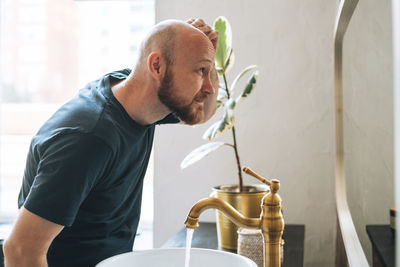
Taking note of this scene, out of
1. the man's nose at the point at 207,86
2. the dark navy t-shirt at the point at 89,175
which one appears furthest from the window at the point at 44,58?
the man's nose at the point at 207,86

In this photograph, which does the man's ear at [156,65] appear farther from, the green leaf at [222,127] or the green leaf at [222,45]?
the green leaf at [222,45]

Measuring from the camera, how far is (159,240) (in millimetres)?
2213

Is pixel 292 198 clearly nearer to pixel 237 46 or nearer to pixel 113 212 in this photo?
pixel 237 46

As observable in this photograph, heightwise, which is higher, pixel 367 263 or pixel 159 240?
pixel 367 263

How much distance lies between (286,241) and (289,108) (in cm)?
72

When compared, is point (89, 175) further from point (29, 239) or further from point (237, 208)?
point (237, 208)

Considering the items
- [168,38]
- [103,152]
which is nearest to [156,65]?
[168,38]

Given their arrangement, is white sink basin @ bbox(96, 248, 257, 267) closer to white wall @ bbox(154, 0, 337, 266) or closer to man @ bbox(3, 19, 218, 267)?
man @ bbox(3, 19, 218, 267)

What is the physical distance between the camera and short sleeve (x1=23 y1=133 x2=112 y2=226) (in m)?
0.89

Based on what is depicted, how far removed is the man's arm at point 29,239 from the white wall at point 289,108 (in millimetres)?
1273

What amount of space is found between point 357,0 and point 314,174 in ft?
3.80

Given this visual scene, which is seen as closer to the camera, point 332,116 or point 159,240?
point 332,116

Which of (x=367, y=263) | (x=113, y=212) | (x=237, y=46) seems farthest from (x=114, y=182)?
(x=237, y=46)

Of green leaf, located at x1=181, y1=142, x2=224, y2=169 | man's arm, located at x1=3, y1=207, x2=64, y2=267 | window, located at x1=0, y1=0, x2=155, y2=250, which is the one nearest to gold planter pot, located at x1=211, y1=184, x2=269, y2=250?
green leaf, located at x1=181, y1=142, x2=224, y2=169
